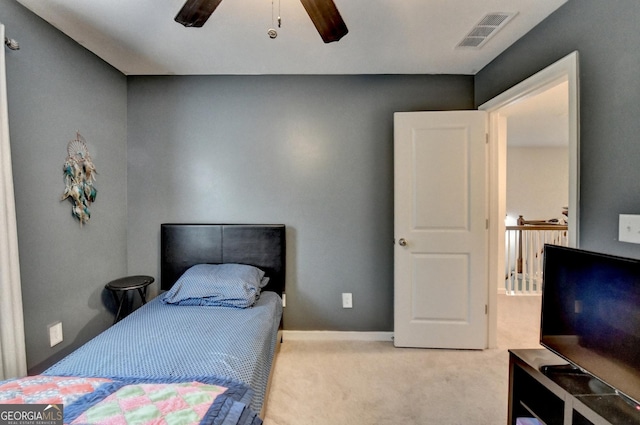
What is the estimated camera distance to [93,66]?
2207 mm

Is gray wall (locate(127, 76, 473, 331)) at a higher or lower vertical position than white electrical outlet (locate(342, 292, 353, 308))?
higher

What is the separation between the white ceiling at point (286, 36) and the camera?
1676mm

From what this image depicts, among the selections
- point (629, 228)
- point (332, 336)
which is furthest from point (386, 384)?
point (629, 228)

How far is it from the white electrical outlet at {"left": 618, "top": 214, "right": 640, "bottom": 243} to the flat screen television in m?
0.30

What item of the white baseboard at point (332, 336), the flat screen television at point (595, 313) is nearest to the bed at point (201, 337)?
the white baseboard at point (332, 336)

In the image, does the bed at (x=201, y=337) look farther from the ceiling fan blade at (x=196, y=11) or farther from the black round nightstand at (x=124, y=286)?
the ceiling fan blade at (x=196, y=11)

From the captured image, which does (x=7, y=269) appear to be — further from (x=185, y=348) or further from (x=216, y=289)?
(x=216, y=289)

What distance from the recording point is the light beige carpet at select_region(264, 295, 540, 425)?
5.65ft

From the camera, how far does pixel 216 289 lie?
2.16 meters

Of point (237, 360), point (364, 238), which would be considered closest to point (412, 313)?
point (364, 238)

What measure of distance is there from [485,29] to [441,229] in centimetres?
146

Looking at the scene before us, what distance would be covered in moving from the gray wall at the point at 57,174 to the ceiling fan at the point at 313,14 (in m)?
1.18

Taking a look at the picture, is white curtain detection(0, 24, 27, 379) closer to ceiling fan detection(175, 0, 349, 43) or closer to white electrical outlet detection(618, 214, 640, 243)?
ceiling fan detection(175, 0, 349, 43)

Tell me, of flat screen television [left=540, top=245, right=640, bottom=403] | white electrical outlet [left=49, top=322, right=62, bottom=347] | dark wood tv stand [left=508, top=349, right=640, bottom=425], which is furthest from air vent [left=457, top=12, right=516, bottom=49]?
white electrical outlet [left=49, top=322, right=62, bottom=347]
